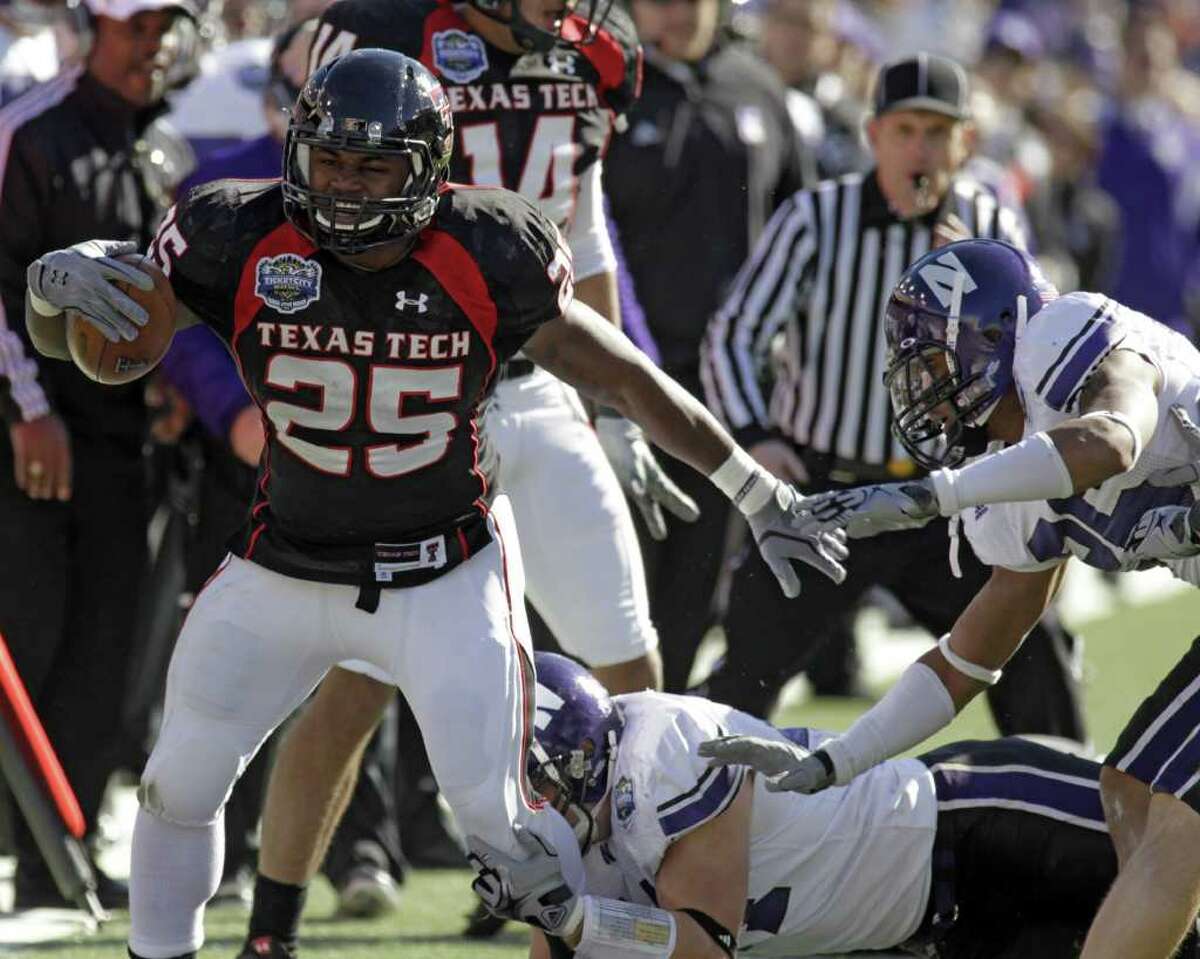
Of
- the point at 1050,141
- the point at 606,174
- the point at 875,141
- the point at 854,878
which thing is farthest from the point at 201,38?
the point at 1050,141

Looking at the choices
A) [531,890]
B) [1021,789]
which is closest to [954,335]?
[1021,789]

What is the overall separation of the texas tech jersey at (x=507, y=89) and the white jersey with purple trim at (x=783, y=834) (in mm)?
1138

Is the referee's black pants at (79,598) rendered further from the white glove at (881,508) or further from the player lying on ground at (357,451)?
the white glove at (881,508)

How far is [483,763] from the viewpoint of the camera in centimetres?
368

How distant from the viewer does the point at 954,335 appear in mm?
3840

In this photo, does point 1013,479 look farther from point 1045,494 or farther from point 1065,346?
point 1065,346

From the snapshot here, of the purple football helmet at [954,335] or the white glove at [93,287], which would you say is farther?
the purple football helmet at [954,335]

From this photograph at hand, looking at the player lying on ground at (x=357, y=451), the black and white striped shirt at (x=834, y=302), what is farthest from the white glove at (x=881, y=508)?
the black and white striped shirt at (x=834, y=302)

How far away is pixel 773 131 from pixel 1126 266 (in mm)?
4719

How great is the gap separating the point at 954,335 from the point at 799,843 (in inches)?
35.0

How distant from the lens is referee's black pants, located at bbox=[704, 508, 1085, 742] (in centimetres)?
521

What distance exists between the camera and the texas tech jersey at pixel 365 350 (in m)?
3.69

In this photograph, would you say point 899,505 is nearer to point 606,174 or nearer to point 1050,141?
point 606,174

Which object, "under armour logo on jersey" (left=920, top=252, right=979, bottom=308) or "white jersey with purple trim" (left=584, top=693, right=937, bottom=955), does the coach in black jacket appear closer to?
"white jersey with purple trim" (left=584, top=693, right=937, bottom=955)
